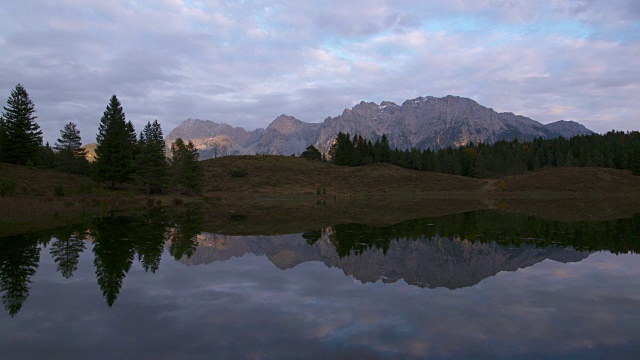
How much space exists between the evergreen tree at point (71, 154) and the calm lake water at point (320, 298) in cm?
6647

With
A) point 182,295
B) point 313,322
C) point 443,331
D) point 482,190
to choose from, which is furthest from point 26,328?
point 482,190

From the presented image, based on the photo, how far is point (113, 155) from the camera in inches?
2736

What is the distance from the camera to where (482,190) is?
107 meters

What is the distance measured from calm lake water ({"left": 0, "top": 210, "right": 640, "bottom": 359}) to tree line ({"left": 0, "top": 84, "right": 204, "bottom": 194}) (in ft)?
155

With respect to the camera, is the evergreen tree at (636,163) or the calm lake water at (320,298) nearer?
the calm lake water at (320,298)

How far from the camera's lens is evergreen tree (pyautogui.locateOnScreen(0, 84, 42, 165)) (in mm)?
71688

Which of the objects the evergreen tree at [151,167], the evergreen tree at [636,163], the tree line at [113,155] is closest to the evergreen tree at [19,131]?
the tree line at [113,155]

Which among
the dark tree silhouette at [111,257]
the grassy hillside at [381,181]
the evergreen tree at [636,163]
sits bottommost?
the dark tree silhouette at [111,257]

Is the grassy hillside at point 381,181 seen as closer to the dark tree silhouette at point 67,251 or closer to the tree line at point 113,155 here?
the tree line at point 113,155

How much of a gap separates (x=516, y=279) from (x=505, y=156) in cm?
17444

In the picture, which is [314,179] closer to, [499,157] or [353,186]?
[353,186]

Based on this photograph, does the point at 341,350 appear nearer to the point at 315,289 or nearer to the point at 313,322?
the point at 313,322

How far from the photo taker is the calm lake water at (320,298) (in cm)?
871

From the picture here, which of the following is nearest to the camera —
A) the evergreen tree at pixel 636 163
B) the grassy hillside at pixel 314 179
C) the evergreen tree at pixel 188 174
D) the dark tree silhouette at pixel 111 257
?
the dark tree silhouette at pixel 111 257
